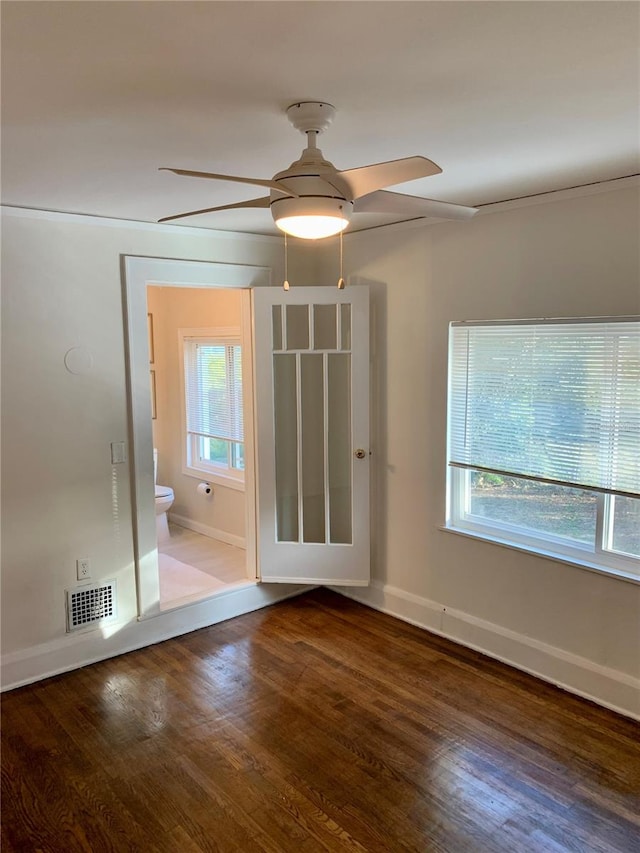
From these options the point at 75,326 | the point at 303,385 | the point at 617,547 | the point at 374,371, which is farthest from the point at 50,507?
the point at 617,547

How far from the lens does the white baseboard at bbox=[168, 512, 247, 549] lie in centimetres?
522

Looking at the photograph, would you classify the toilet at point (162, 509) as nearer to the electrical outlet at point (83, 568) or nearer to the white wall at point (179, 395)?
the white wall at point (179, 395)

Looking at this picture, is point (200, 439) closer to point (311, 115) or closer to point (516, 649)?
point (516, 649)

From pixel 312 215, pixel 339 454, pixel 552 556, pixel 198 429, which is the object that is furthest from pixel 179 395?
pixel 312 215

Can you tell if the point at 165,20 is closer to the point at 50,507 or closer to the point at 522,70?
the point at 522,70

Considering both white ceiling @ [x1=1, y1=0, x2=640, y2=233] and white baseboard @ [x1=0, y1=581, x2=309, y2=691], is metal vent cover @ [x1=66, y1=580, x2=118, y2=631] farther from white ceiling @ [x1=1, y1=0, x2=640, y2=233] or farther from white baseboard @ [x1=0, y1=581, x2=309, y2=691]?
white ceiling @ [x1=1, y1=0, x2=640, y2=233]

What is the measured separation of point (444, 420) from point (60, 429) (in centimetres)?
210

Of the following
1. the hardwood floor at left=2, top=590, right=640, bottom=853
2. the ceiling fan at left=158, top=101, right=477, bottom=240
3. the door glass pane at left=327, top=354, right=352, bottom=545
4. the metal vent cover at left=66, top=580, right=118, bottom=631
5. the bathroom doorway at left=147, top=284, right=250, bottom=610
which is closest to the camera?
the ceiling fan at left=158, top=101, right=477, bottom=240

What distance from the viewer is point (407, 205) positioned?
7.00 ft

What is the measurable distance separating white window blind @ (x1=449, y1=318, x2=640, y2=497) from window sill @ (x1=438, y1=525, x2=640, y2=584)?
1.25 feet

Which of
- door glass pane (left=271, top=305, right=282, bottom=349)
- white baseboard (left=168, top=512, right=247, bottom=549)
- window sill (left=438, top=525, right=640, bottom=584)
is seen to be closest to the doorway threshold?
white baseboard (left=168, top=512, right=247, bottom=549)

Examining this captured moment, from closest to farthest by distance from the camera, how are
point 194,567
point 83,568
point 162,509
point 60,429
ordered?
point 60,429 < point 83,568 < point 194,567 < point 162,509

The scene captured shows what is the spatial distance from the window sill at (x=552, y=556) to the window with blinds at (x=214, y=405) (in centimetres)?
213

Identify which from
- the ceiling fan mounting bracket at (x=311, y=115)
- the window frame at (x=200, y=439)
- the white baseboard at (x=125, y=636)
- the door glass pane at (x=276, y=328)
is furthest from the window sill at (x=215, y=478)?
the ceiling fan mounting bracket at (x=311, y=115)
